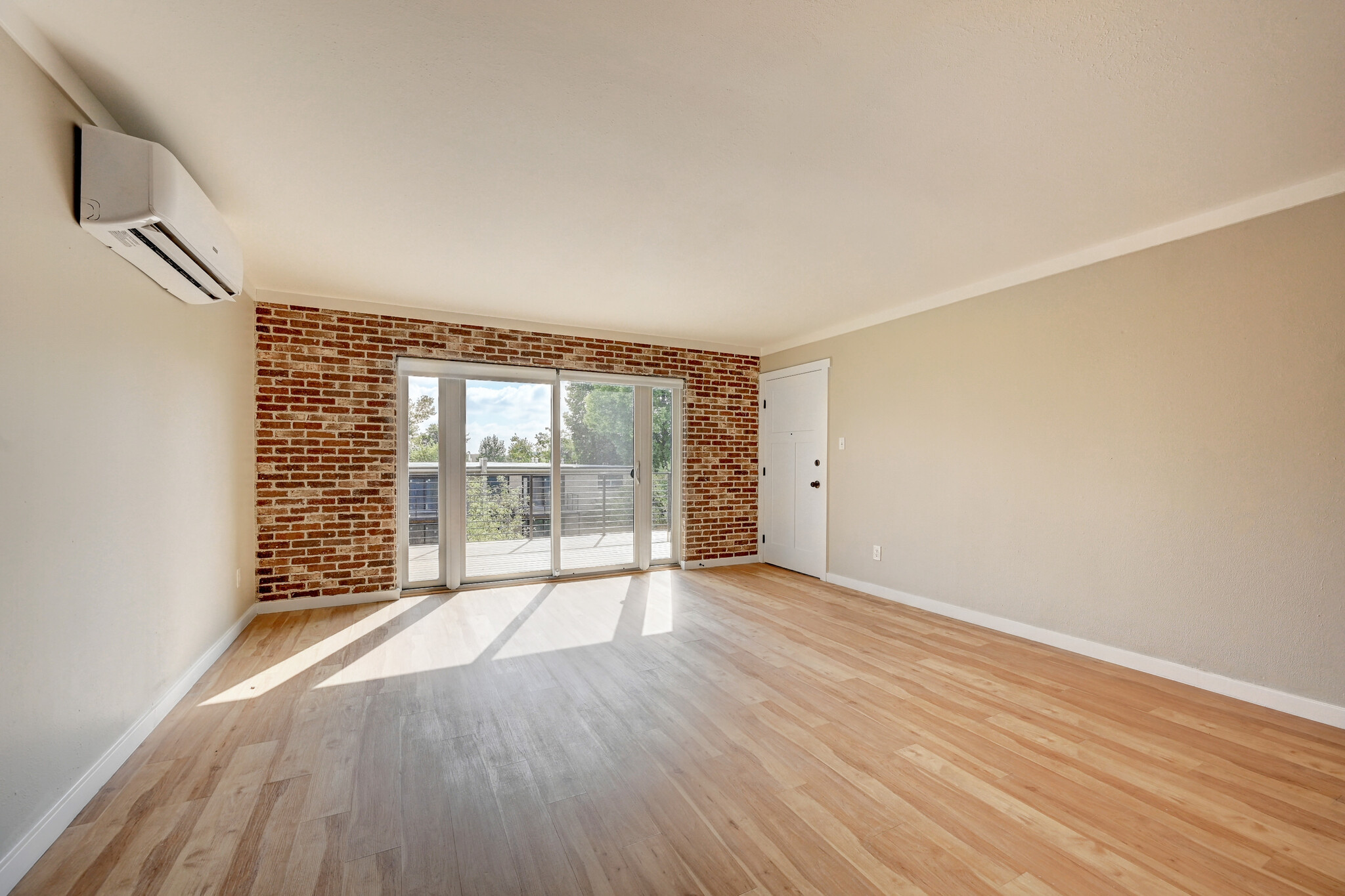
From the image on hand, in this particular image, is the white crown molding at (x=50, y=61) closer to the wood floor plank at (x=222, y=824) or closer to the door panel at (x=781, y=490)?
the wood floor plank at (x=222, y=824)

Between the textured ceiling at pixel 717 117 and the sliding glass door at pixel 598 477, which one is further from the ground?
the textured ceiling at pixel 717 117

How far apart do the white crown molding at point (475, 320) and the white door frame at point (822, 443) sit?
53cm

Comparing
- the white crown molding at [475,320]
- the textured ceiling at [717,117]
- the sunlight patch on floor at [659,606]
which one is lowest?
the sunlight patch on floor at [659,606]

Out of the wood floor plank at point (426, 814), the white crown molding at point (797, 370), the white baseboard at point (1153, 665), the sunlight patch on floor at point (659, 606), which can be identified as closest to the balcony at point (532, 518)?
the sunlight patch on floor at point (659, 606)

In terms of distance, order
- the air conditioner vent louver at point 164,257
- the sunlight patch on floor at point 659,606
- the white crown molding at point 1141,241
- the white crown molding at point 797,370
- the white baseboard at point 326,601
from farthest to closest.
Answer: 1. the white crown molding at point 797,370
2. the white baseboard at point 326,601
3. the sunlight patch on floor at point 659,606
4. the white crown molding at point 1141,241
5. the air conditioner vent louver at point 164,257

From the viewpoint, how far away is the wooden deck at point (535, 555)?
455 centimetres

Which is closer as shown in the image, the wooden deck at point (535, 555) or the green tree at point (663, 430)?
the wooden deck at point (535, 555)

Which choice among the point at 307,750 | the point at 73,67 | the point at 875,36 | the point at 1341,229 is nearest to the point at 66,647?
the point at 307,750

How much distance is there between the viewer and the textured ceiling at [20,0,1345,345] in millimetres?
1499

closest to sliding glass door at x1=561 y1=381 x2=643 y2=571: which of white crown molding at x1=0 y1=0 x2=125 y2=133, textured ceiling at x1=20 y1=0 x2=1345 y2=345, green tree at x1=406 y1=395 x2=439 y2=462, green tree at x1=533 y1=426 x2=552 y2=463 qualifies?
green tree at x1=533 y1=426 x2=552 y2=463

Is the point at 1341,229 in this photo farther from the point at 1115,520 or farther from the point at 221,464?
the point at 221,464

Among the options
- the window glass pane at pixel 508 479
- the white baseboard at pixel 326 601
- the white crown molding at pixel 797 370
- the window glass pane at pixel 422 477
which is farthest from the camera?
the white crown molding at pixel 797 370

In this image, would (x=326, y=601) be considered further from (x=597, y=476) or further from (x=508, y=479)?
(x=597, y=476)

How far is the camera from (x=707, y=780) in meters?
1.91
